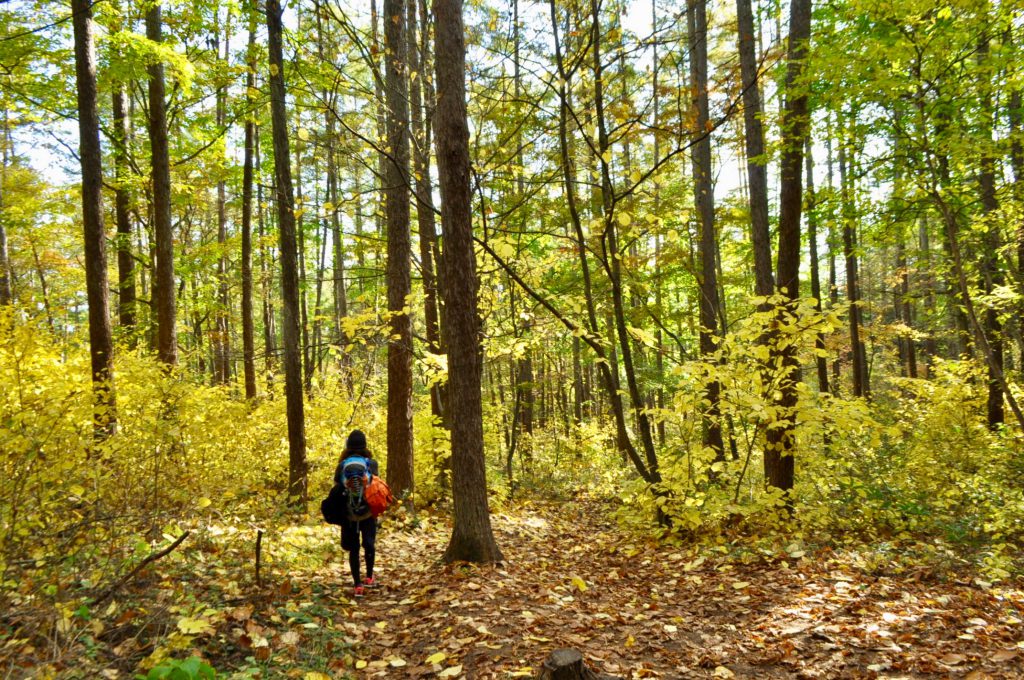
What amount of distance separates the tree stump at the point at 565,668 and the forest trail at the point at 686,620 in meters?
0.52

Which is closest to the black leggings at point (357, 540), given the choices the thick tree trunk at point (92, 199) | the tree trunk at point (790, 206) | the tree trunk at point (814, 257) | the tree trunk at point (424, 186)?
the tree trunk at point (424, 186)

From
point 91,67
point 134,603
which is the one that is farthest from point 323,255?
point 134,603

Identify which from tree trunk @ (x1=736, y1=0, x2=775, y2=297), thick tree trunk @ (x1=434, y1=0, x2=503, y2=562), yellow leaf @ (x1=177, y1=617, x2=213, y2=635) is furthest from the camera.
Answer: tree trunk @ (x1=736, y1=0, x2=775, y2=297)

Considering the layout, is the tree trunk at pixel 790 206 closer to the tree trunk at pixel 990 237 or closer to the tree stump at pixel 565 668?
the tree trunk at pixel 990 237

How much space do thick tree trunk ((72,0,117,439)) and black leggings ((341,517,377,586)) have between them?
468cm

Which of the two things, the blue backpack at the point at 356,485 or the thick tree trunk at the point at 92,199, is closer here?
the blue backpack at the point at 356,485

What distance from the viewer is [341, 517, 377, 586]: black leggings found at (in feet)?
18.8

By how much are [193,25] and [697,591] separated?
13421mm

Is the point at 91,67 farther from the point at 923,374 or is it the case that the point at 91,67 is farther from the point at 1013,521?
the point at 923,374

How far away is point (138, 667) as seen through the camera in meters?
3.17

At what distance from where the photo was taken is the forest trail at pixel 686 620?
374cm

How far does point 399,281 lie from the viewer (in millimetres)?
9039

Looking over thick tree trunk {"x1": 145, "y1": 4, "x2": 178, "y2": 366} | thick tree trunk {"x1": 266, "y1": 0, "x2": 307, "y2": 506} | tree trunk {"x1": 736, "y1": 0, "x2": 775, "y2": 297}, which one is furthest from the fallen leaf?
thick tree trunk {"x1": 145, "y1": 4, "x2": 178, "y2": 366}

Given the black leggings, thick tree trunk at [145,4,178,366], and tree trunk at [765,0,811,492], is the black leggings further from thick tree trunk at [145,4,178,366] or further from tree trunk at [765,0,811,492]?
thick tree trunk at [145,4,178,366]
